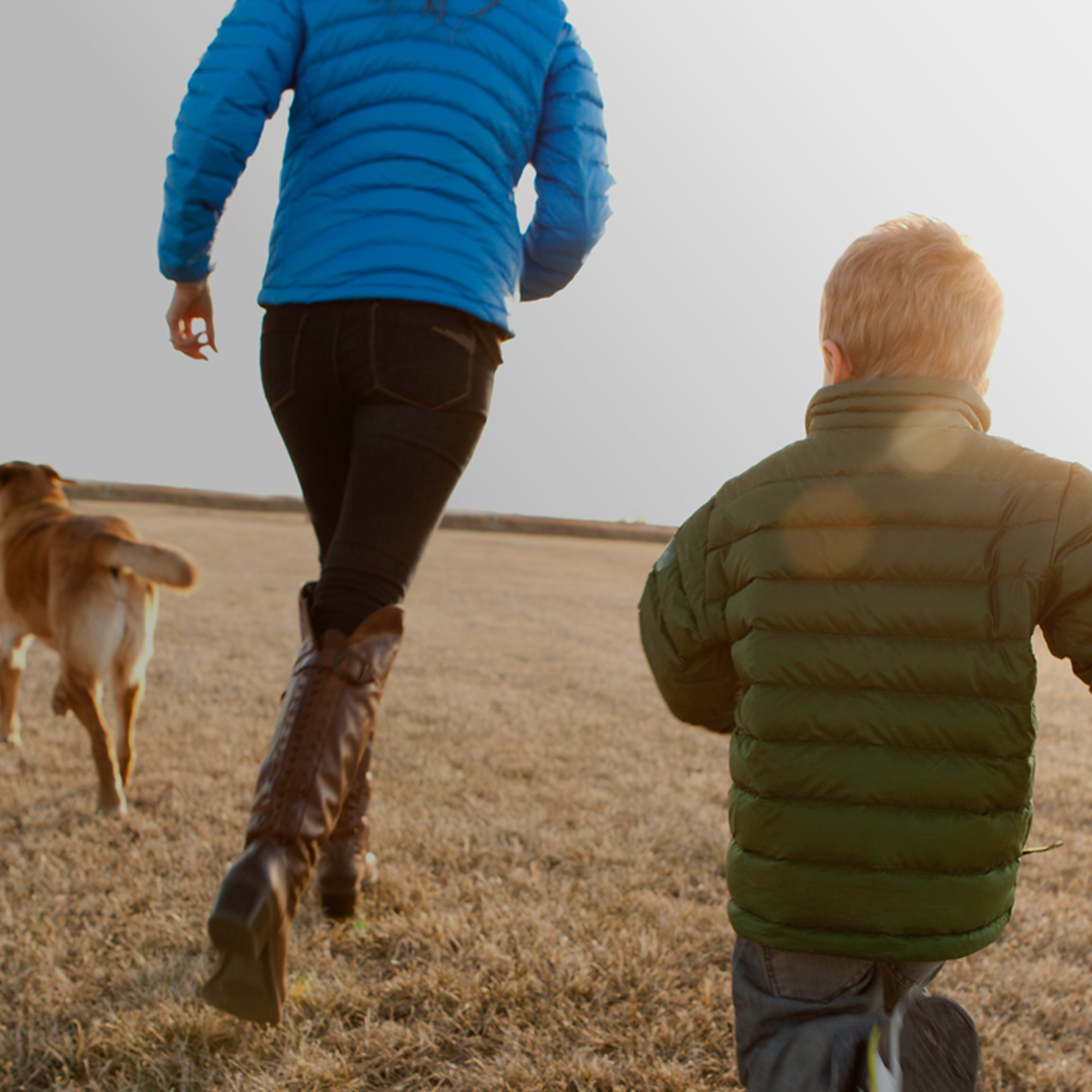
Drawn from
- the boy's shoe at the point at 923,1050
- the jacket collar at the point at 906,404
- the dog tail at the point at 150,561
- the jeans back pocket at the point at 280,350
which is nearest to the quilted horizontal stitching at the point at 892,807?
the boy's shoe at the point at 923,1050

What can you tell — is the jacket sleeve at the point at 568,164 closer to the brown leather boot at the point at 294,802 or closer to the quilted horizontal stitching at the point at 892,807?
the brown leather boot at the point at 294,802

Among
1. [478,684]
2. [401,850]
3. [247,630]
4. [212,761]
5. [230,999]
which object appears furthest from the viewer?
[247,630]

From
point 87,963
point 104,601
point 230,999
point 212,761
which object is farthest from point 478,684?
point 230,999

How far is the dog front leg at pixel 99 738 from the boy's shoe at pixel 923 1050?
8.29 ft

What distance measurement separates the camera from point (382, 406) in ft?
5.37

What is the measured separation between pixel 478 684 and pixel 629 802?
2416 millimetres

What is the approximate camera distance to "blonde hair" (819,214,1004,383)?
1400 millimetres

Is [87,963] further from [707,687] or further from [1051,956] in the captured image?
[1051,956]

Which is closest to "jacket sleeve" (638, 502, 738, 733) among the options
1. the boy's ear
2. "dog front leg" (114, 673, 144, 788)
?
the boy's ear

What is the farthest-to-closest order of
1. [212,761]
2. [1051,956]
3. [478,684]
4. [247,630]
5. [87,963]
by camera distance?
[247,630], [478,684], [212,761], [1051,956], [87,963]

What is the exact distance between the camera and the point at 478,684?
5.54 meters

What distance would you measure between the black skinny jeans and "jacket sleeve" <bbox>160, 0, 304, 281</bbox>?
0.27 meters

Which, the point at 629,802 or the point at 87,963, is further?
the point at 629,802

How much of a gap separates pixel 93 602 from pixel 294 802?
2.04 metres
